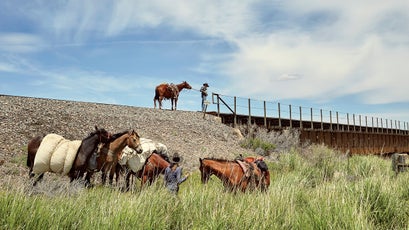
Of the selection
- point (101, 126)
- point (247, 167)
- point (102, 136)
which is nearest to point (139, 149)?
point (102, 136)

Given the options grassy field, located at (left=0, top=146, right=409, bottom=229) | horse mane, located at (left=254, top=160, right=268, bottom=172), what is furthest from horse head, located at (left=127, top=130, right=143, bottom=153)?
horse mane, located at (left=254, top=160, right=268, bottom=172)

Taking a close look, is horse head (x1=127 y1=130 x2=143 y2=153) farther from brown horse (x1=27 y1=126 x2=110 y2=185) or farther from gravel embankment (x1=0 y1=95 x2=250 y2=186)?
gravel embankment (x1=0 y1=95 x2=250 y2=186)

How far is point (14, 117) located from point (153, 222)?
12775mm

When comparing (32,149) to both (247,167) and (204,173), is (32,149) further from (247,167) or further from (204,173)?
(247,167)

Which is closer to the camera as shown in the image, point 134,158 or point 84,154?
point 84,154

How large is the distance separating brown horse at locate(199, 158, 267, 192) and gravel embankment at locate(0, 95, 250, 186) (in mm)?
6351

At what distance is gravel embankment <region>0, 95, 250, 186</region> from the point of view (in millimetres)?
14141

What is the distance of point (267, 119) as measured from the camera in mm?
29594

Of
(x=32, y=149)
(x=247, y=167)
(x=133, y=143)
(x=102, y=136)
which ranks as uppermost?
(x=102, y=136)

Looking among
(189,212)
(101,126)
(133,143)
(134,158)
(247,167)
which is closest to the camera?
(189,212)

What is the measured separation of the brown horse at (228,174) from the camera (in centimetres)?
809

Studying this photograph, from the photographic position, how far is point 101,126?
17.6 meters

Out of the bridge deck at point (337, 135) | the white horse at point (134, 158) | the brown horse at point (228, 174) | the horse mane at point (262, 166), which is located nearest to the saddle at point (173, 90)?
the bridge deck at point (337, 135)

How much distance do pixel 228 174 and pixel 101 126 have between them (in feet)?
35.0
